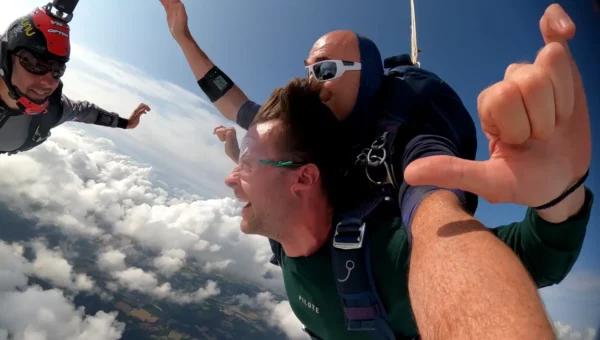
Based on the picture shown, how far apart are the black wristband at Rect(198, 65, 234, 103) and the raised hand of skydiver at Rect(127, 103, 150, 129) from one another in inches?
99.3

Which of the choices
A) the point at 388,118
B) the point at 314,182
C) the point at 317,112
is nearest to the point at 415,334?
the point at 314,182

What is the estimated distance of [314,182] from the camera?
5.31 ft

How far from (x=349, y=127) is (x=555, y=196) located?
Answer: 104cm

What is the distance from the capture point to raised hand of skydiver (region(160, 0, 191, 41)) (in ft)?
8.67

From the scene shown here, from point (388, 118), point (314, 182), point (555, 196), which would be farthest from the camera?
point (314, 182)

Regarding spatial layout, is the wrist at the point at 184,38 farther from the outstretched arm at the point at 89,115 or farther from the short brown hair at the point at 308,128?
the outstretched arm at the point at 89,115

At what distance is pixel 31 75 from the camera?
3.48 m

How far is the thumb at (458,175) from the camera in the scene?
2.10 feet

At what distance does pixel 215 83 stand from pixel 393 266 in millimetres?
1926

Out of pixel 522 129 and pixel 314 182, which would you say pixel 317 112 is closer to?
pixel 314 182

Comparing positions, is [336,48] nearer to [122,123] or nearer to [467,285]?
[467,285]

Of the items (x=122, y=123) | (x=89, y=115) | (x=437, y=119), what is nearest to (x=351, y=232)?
(x=437, y=119)

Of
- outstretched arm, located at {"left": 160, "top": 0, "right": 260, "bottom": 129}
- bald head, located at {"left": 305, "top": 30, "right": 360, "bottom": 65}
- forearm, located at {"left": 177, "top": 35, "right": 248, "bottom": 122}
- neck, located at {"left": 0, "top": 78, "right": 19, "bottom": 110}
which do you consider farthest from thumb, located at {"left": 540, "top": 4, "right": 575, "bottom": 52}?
neck, located at {"left": 0, "top": 78, "right": 19, "bottom": 110}

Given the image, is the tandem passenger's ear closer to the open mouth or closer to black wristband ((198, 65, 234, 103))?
black wristband ((198, 65, 234, 103))
